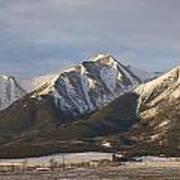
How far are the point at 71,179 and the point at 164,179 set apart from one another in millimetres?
20598

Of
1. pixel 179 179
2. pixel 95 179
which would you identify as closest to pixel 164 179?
pixel 179 179

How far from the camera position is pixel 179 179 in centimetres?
12719

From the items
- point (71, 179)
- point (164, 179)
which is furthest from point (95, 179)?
point (164, 179)

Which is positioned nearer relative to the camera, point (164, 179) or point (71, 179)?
point (164, 179)

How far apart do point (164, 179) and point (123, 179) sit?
929cm

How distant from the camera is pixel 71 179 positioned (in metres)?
138

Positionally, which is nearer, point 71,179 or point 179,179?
point 179,179

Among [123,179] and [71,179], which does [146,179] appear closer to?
[123,179]

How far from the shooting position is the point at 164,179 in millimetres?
128750

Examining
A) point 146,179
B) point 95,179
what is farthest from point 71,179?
point 146,179

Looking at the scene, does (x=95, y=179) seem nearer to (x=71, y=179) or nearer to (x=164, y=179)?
(x=71, y=179)

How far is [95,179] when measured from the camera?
13662 centimetres

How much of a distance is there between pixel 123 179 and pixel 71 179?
37.5ft

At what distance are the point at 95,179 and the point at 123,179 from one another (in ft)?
20.3
